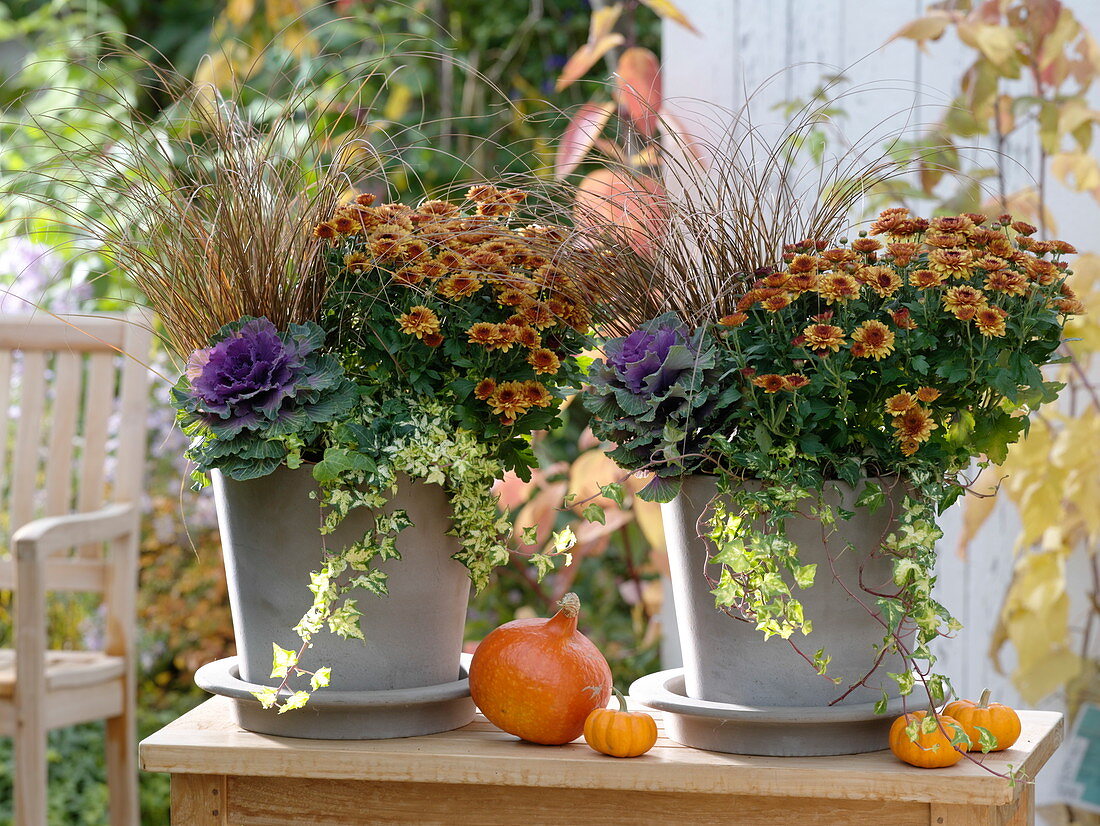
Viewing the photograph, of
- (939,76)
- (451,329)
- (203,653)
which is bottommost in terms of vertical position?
(203,653)

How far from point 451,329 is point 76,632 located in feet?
6.67

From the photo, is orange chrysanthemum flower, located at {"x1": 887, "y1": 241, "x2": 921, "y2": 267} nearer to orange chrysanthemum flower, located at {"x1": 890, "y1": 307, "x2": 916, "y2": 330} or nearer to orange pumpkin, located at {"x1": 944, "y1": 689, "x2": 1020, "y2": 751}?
orange chrysanthemum flower, located at {"x1": 890, "y1": 307, "x2": 916, "y2": 330}

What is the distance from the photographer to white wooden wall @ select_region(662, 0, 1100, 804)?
5.93 feet

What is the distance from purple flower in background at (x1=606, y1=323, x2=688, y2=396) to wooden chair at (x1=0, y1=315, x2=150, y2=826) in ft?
3.34

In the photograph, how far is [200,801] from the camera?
910mm

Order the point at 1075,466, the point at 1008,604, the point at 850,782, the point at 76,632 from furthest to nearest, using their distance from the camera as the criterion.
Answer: the point at 76,632, the point at 1008,604, the point at 1075,466, the point at 850,782

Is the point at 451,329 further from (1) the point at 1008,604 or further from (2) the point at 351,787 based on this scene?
(1) the point at 1008,604

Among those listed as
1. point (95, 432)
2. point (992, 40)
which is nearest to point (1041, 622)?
point (992, 40)

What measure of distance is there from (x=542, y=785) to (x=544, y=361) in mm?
310

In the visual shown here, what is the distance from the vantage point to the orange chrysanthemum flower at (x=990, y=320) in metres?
0.80

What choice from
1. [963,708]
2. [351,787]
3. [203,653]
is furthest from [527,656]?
[203,653]

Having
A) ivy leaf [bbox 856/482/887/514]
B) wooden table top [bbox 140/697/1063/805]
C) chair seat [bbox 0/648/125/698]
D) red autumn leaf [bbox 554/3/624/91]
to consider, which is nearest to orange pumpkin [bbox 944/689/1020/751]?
wooden table top [bbox 140/697/1063/805]

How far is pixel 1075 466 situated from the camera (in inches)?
63.4

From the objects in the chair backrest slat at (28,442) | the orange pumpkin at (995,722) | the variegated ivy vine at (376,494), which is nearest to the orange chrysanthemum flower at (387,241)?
the variegated ivy vine at (376,494)
